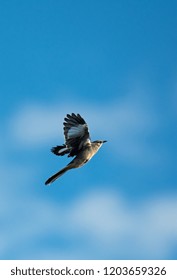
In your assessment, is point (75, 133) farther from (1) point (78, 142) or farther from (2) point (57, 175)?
(2) point (57, 175)

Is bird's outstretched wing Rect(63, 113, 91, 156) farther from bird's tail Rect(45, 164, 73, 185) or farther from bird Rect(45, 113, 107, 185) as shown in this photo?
bird's tail Rect(45, 164, 73, 185)

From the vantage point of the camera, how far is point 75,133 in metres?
27.0

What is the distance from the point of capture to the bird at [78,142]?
2673 centimetres

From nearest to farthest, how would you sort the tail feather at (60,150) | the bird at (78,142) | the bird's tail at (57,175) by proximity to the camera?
the bird's tail at (57,175)
the bird at (78,142)
the tail feather at (60,150)

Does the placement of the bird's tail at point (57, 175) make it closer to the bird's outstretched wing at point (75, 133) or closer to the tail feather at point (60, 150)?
the bird's outstretched wing at point (75, 133)

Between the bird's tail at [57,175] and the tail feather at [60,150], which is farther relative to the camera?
the tail feather at [60,150]

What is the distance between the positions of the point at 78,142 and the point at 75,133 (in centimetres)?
40

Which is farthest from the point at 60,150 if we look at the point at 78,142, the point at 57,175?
the point at 57,175

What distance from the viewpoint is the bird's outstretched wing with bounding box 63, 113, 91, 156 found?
2675 centimetres

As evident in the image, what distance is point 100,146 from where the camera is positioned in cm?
2747

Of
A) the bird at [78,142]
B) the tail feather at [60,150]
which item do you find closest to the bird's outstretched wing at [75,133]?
the bird at [78,142]
